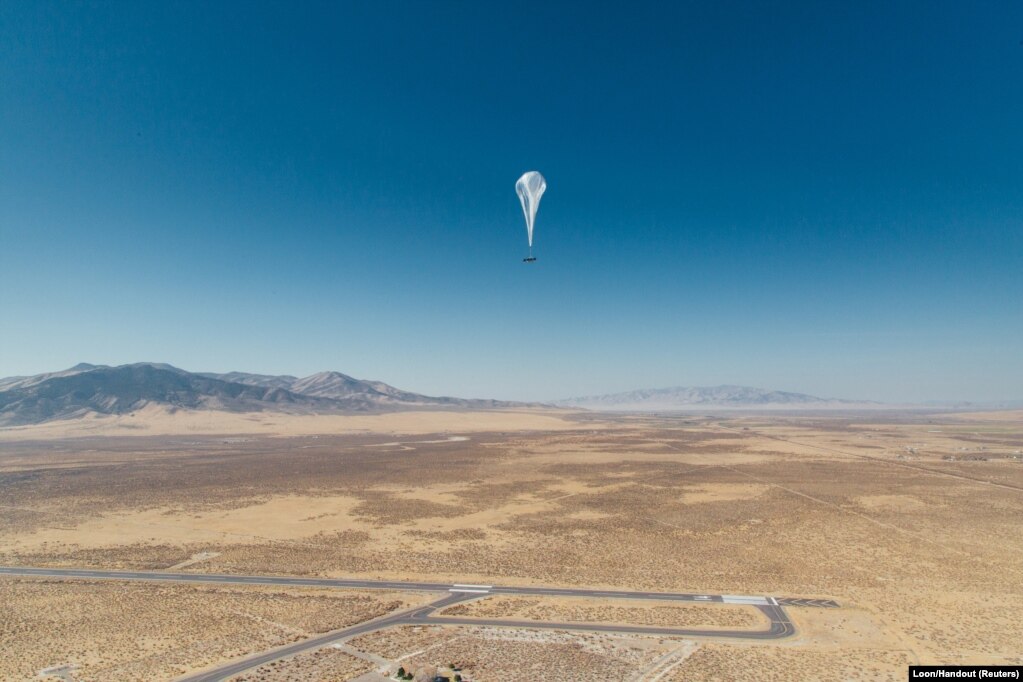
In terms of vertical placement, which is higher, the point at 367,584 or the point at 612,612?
the point at 612,612

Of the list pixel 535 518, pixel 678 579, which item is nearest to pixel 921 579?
pixel 678 579

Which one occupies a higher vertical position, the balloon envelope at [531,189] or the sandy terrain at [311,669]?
the balloon envelope at [531,189]

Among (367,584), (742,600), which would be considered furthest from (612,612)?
(367,584)

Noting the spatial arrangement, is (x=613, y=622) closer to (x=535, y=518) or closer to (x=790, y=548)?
(x=790, y=548)

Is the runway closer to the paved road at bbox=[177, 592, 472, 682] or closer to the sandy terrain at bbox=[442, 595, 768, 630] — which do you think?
the sandy terrain at bbox=[442, 595, 768, 630]

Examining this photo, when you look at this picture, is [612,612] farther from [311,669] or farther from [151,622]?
[151,622]

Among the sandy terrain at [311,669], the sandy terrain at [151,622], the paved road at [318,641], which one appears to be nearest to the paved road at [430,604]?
the paved road at [318,641]

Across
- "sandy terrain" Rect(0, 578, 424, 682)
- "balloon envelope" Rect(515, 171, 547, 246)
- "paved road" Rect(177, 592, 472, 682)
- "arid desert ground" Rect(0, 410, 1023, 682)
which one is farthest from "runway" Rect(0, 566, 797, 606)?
"balloon envelope" Rect(515, 171, 547, 246)

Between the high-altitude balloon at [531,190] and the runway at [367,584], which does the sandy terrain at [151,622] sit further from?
the high-altitude balloon at [531,190]
